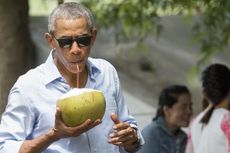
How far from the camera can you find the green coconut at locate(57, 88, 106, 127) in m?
2.86

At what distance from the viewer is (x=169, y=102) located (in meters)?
5.62

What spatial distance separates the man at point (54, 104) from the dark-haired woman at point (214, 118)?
5.69 feet

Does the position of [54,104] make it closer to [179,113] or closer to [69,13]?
[69,13]

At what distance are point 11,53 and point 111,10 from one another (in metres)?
3.06

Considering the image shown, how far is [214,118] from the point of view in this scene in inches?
197

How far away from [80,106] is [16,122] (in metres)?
0.33

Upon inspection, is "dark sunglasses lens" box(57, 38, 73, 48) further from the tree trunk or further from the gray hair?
the tree trunk

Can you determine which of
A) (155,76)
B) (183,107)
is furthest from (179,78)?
(183,107)

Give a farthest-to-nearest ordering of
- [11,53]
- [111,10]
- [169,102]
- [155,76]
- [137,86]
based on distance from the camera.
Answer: [155,76]
[137,86]
[111,10]
[169,102]
[11,53]

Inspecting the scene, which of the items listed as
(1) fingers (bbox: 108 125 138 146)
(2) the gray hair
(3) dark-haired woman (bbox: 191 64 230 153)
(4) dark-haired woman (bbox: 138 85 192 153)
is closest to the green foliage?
(4) dark-haired woman (bbox: 138 85 192 153)

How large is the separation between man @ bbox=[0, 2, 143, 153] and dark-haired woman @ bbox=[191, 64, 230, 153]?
5.69ft

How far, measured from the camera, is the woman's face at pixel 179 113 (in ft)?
18.3

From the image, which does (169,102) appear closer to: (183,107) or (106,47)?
(183,107)

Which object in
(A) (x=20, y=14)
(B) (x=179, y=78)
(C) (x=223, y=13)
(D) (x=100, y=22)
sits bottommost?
(B) (x=179, y=78)
